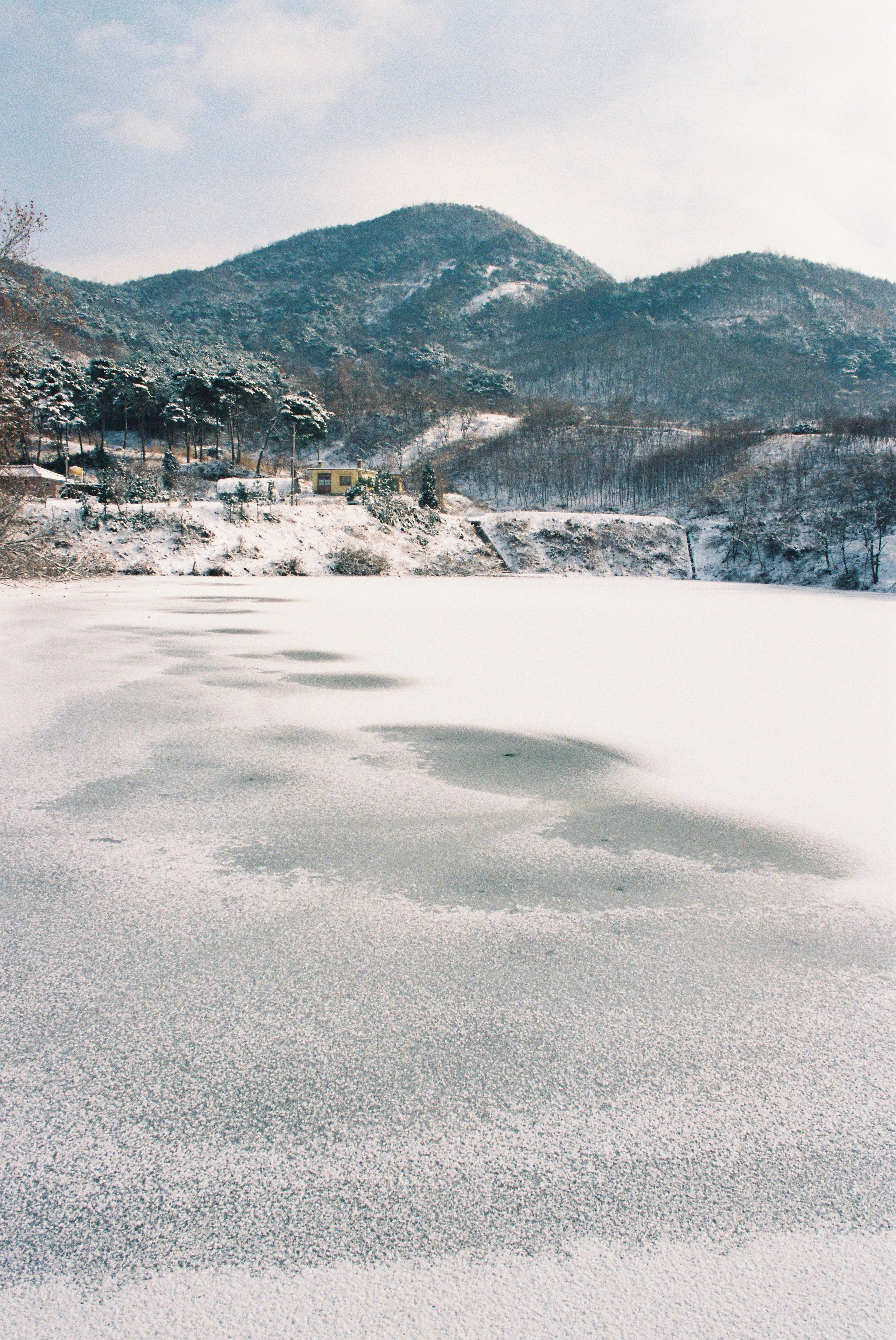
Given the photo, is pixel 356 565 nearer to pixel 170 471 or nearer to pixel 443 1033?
pixel 170 471

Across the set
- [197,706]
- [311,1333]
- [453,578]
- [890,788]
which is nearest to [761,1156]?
[311,1333]

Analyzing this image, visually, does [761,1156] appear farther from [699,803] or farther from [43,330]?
[43,330]

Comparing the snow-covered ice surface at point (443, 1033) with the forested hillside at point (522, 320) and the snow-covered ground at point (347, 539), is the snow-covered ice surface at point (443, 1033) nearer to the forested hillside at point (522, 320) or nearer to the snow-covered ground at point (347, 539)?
the snow-covered ground at point (347, 539)

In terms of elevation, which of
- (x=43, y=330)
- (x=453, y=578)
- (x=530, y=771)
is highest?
(x=43, y=330)

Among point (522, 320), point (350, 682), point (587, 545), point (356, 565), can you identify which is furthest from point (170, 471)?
point (522, 320)

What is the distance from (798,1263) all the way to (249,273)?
200 m

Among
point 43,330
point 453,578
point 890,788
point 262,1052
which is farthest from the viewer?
point 453,578

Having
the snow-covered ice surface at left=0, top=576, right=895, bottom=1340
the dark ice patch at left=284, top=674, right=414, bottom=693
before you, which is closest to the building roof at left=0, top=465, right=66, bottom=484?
the dark ice patch at left=284, top=674, right=414, bottom=693

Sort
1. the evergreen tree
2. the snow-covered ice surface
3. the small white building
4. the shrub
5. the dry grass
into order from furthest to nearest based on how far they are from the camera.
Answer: the evergreen tree
the shrub
the small white building
the dry grass
the snow-covered ice surface

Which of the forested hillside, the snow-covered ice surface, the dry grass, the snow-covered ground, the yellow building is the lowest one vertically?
the snow-covered ice surface

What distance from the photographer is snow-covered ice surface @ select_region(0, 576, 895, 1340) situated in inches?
58.6

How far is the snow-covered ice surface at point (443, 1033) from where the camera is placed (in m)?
1.49

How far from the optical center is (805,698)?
24.5 ft

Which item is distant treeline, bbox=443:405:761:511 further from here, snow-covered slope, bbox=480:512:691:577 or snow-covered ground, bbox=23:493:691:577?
snow-covered ground, bbox=23:493:691:577
